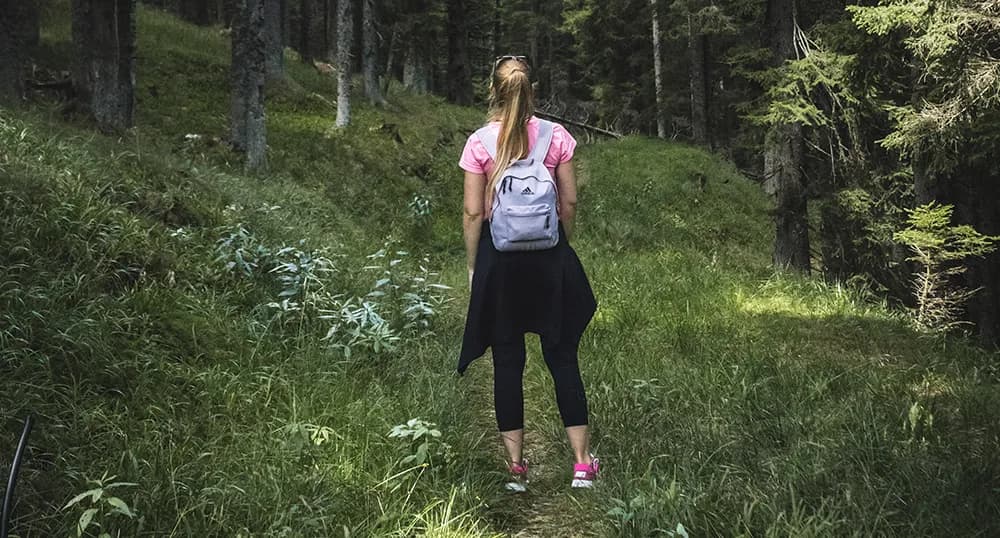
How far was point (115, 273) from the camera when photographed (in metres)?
4.28

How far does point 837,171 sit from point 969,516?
10364 mm

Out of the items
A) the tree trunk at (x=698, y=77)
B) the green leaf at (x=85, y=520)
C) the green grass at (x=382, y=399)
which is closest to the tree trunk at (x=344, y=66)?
the green grass at (x=382, y=399)

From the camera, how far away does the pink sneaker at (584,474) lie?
349cm

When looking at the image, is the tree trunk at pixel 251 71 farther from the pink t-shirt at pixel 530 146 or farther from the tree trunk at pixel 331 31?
the tree trunk at pixel 331 31

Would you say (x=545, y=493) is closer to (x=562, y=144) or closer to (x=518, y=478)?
(x=518, y=478)

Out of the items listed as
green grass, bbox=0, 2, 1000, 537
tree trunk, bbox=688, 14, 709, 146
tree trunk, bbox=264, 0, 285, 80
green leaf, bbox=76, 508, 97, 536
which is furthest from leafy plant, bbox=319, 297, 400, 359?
tree trunk, bbox=688, 14, 709, 146

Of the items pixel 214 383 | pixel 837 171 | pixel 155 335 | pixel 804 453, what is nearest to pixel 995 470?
pixel 804 453

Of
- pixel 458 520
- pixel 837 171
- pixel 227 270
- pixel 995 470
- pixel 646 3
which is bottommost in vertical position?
pixel 458 520

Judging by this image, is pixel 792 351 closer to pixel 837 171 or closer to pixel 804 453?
pixel 804 453

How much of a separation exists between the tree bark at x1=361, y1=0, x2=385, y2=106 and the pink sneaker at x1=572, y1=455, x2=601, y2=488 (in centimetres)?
1787

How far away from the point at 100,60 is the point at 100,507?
355 inches

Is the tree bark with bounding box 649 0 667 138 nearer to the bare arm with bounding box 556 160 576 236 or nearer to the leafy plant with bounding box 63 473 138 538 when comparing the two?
the bare arm with bounding box 556 160 576 236

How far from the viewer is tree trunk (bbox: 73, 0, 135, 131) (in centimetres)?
932

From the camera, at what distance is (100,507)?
100 inches
